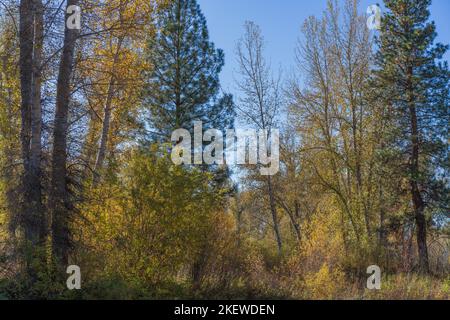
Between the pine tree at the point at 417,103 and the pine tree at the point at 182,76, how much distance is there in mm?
6823

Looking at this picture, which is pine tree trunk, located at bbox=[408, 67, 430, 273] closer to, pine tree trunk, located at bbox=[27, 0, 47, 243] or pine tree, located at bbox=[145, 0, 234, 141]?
pine tree, located at bbox=[145, 0, 234, 141]

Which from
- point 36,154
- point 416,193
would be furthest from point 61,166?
point 416,193

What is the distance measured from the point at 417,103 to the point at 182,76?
9347 mm

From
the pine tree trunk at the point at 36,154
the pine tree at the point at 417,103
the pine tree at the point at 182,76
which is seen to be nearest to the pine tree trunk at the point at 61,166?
the pine tree trunk at the point at 36,154

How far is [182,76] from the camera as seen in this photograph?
56.4ft

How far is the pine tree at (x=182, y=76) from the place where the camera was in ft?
55.2

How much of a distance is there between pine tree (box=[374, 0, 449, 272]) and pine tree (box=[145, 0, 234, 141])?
682 cm

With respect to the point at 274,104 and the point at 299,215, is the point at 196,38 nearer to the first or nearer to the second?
the point at 274,104

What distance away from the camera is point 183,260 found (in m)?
8.38

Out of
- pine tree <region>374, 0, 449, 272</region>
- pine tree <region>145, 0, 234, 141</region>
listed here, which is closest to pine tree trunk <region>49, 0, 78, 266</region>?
pine tree <region>145, 0, 234, 141</region>

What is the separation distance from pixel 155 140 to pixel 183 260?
8969mm
